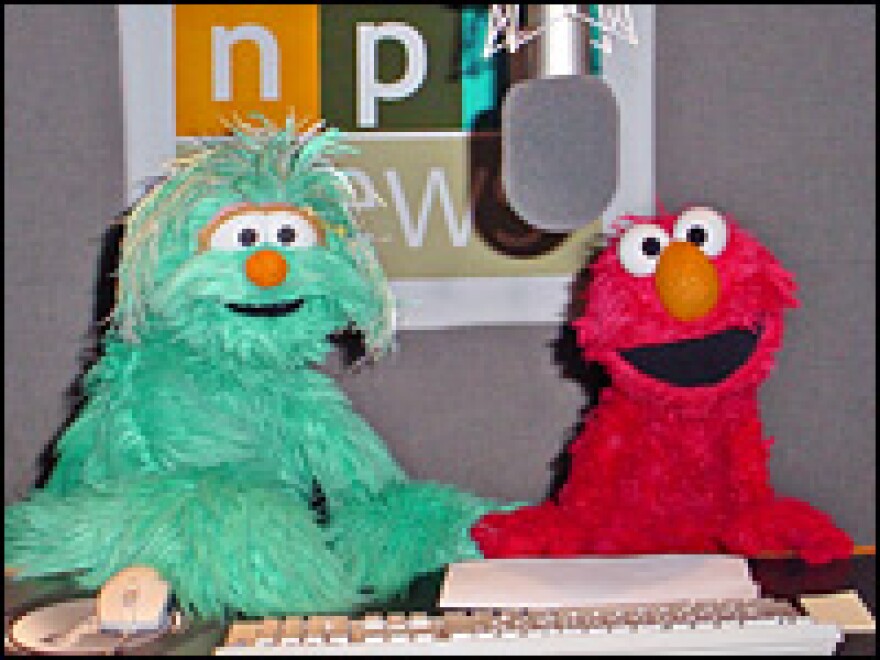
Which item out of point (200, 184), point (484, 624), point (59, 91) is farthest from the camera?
point (59, 91)

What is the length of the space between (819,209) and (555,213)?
0.43 m

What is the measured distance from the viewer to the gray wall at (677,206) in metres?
1.09

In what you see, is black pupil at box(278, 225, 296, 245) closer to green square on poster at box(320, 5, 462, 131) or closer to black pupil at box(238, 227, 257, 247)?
black pupil at box(238, 227, 257, 247)

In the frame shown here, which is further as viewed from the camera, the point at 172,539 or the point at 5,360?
the point at 5,360

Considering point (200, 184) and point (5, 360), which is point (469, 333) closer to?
point (200, 184)

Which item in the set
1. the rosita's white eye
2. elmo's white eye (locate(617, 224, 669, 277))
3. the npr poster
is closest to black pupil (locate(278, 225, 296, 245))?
the rosita's white eye

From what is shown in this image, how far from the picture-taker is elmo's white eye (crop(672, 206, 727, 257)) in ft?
2.96

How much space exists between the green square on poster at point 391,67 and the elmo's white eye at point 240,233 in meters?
0.20

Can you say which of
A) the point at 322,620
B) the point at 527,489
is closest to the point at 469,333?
the point at 527,489

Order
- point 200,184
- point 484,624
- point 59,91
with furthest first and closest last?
point 59,91 → point 200,184 → point 484,624

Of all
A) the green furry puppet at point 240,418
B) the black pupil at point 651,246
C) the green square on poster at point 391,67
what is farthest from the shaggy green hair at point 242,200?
the black pupil at point 651,246

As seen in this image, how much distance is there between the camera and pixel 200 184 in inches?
36.5

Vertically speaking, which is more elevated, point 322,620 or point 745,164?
point 745,164

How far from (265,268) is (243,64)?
270mm
